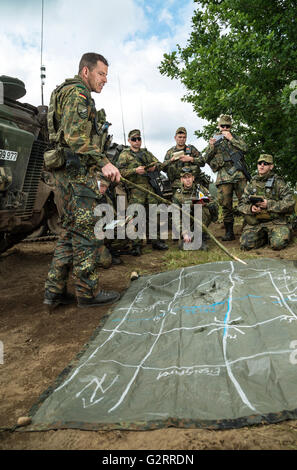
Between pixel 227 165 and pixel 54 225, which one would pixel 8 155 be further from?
pixel 227 165

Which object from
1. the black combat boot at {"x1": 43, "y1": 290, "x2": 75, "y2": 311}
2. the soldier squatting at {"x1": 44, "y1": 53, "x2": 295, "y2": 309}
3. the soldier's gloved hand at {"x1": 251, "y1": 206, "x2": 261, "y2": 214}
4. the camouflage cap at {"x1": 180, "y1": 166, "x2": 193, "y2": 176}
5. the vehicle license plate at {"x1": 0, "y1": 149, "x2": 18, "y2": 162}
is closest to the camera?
the soldier squatting at {"x1": 44, "y1": 53, "x2": 295, "y2": 309}

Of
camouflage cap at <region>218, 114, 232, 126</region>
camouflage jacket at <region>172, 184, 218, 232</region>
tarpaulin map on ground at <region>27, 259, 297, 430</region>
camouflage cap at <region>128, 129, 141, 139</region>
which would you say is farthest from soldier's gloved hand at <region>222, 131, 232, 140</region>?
tarpaulin map on ground at <region>27, 259, 297, 430</region>

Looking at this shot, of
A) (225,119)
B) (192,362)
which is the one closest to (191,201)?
(225,119)

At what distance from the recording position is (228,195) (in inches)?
275

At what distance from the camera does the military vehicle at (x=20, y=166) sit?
4.55 m

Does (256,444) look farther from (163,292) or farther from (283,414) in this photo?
(163,292)

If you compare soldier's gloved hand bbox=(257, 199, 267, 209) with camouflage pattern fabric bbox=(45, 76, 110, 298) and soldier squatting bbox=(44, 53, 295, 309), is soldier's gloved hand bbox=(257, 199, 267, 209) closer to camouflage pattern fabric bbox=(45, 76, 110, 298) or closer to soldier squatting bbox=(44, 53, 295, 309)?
soldier squatting bbox=(44, 53, 295, 309)

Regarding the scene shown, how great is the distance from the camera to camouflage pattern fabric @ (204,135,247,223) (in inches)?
269

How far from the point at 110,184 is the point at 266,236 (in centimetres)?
285

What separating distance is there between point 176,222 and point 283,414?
5060 mm

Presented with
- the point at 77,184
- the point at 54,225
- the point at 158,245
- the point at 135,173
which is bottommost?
the point at 158,245

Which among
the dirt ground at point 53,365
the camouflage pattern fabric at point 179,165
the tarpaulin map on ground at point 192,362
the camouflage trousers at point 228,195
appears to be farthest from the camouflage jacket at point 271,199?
the tarpaulin map on ground at point 192,362

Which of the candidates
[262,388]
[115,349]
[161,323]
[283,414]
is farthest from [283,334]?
[115,349]
